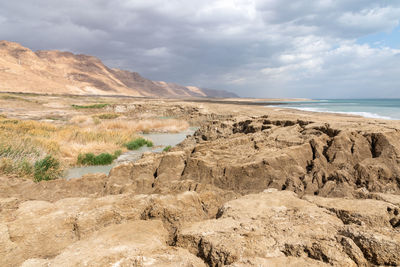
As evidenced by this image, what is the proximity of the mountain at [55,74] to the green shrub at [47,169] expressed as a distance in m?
86.0

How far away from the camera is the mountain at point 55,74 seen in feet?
275

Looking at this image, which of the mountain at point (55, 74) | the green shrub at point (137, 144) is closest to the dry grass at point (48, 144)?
the green shrub at point (137, 144)

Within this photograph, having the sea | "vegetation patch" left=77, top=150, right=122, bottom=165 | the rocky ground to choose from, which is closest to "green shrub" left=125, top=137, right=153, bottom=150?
"vegetation patch" left=77, top=150, right=122, bottom=165

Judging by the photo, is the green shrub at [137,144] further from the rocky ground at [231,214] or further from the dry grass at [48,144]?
the rocky ground at [231,214]

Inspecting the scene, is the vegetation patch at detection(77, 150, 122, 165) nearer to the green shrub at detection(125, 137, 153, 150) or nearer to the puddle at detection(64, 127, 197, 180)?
the puddle at detection(64, 127, 197, 180)

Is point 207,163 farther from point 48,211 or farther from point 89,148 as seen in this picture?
point 89,148

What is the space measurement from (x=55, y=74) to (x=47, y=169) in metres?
118

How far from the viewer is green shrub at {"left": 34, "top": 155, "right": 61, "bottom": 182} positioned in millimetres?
7688

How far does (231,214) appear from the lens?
316 cm

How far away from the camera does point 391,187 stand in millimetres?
4738

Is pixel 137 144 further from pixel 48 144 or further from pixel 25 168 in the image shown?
pixel 25 168

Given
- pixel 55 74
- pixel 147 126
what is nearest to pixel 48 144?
pixel 147 126

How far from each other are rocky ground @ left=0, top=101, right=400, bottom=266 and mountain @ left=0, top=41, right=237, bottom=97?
3594 inches

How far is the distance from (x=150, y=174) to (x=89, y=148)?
6.50m
